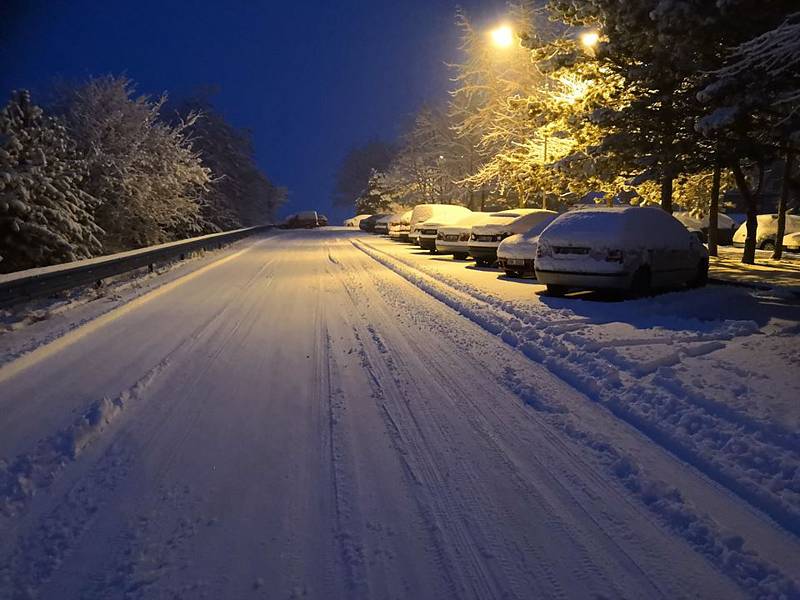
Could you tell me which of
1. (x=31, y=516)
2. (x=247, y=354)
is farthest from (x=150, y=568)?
(x=247, y=354)

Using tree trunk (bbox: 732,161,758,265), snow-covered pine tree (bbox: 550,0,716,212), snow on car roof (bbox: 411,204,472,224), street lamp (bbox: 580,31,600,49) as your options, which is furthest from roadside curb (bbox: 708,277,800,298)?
snow on car roof (bbox: 411,204,472,224)

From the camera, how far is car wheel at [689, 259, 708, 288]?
42.1ft

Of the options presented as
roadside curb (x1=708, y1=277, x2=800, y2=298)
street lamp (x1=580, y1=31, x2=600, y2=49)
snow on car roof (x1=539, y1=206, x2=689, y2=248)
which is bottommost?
roadside curb (x1=708, y1=277, x2=800, y2=298)

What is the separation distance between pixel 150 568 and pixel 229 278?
13.7 m

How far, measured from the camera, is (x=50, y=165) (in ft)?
56.9

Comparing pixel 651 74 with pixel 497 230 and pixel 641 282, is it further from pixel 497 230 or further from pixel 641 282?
pixel 497 230

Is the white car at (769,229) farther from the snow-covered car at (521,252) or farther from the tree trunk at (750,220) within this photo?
the snow-covered car at (521,252)

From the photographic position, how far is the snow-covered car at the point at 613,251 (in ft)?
34.8

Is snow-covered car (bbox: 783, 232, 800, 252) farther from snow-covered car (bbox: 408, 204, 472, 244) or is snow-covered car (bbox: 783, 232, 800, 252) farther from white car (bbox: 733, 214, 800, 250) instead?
snow-covered car (bbox: 408, 204, 472, 244)

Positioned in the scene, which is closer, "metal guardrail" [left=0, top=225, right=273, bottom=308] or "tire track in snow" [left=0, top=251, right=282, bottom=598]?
"tire track in snow" [left=0, top=251, right=282, bottom=598]

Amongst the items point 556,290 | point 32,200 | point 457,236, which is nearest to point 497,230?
→ point 457,236

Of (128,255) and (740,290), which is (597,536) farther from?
(128,255)

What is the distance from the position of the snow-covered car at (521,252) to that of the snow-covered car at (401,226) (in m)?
17.1

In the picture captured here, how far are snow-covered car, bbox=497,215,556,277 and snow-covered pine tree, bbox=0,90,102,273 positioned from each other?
11086 mm
